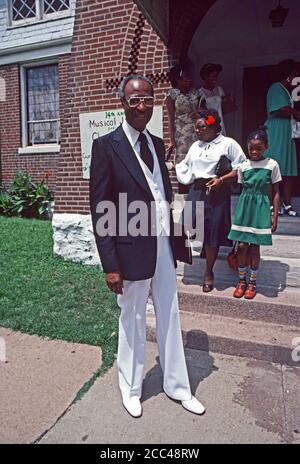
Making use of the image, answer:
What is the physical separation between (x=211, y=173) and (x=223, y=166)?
13 cm

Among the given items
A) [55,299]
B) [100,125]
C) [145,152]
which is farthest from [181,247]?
[100,125]

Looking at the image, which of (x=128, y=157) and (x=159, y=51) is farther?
(x=159, y=51)

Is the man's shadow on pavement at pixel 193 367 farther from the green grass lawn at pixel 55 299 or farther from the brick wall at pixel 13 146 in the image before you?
the brick wall at pixel 13 146

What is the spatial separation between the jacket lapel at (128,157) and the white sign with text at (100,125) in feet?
9.45

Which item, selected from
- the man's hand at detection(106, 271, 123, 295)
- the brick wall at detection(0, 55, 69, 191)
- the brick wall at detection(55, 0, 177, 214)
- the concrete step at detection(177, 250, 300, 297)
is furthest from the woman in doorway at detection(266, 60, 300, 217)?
the brick wall at detection(0, 55, 69, 191)

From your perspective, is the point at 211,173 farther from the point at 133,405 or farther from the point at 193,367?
the point at 133,405

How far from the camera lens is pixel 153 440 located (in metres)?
2.20

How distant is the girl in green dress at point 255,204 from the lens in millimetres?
3396

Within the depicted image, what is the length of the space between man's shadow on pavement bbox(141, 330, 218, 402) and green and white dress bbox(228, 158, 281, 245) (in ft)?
3.22

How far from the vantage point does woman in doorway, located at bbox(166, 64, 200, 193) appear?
15.1ft

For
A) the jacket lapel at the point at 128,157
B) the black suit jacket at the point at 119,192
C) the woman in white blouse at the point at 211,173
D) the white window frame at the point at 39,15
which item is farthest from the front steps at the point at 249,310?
the white window frame at the point at 39,15

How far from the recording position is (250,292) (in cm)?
355

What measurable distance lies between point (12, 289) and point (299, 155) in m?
5.04
